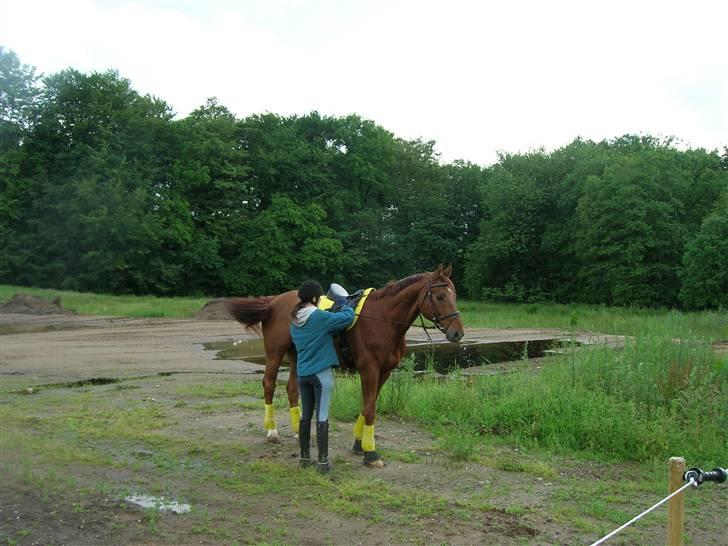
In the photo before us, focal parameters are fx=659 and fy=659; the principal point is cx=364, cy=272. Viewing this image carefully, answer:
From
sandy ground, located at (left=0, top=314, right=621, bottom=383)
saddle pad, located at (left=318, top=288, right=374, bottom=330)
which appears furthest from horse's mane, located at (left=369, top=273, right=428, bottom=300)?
sandy ground, located at (left=0, top=314, right=621, bottom=383)

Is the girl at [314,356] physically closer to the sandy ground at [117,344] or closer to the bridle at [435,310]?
the bridle at [435,310]

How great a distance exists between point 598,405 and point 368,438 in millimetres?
3227

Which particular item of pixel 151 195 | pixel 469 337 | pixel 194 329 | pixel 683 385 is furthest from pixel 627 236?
pixel 683 385

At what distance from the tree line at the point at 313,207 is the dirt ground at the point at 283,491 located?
39773mm

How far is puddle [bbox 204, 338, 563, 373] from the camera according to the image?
707 inches

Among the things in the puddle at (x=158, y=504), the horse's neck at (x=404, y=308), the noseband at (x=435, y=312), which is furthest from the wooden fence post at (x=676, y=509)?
the horse's neck at (x=404, y=308)

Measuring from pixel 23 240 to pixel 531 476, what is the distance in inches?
2072

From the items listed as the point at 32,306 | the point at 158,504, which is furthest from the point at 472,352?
the point at 32,306

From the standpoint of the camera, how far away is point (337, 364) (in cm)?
754

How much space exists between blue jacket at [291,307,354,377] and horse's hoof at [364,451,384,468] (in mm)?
1094

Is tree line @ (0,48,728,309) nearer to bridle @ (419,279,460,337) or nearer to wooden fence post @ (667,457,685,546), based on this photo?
bridle @ (419,279,460,337)

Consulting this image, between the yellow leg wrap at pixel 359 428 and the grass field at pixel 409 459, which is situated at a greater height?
the yellow leg wrap at pixel 359 428

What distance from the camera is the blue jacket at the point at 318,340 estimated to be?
735 centimetres

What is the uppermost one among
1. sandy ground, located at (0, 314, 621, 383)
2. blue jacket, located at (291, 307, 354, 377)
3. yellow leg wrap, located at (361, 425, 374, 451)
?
blue jacket, located at (291, 307, 354, 377)
